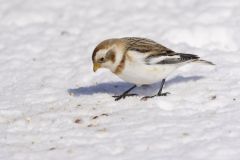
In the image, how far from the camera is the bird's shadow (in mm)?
6836

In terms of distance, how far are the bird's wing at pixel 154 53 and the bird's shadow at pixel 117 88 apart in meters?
0.50

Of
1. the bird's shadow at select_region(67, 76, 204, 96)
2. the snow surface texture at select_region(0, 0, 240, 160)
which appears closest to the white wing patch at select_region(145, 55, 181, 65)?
the snow surface texture at select_region(0, 0, 240, 160)

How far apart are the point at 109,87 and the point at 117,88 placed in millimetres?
82

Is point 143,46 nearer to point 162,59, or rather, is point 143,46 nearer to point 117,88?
point 162,59

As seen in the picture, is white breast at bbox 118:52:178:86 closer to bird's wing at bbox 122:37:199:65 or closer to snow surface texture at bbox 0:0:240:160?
bird's wing at bbox 122:37:199:65

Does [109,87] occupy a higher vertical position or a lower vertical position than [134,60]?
lower

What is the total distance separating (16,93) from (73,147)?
168 centimetres

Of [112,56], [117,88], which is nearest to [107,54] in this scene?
[112,56]

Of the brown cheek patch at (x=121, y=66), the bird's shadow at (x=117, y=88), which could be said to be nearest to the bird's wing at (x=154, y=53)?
the brown cheek patch at (x=121, y=66)

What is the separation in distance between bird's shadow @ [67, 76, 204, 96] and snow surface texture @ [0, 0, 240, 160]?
1 cm

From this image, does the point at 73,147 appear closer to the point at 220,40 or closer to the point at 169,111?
the point at 169,111

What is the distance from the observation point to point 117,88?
23.0 ft

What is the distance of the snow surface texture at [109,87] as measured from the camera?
5334 millimetres

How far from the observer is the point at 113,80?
23.7 feet
